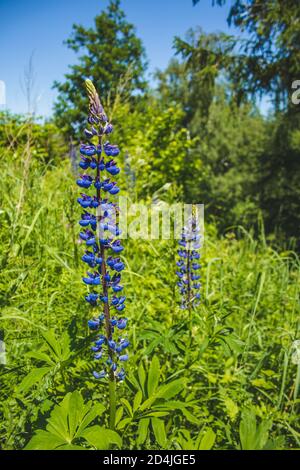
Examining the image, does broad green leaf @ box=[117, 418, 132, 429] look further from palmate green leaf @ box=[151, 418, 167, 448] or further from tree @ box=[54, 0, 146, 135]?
tree @ box=[54, 0, 146, 135]

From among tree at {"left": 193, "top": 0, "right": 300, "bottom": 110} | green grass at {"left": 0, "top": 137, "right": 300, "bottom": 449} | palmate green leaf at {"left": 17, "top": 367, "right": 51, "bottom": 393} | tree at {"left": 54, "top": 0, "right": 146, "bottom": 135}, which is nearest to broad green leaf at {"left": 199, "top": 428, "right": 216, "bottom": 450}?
green grass at {"left": 0, "top": 137, "right": 300, "bottom": 449}

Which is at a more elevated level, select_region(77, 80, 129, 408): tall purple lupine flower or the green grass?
select_region(77, 80, 129, 408): tall purple lupine flower

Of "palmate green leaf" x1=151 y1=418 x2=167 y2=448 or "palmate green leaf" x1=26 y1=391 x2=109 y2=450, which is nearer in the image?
"palmate green leaf" x1=26 y1=391 x2=109 y2=450

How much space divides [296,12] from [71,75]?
20.7m

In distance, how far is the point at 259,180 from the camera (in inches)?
583

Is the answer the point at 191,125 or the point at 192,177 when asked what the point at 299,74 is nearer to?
the point at 192,177

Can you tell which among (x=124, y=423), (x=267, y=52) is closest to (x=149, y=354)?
(x=124, y=423)

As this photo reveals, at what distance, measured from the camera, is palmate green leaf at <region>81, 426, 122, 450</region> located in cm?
116

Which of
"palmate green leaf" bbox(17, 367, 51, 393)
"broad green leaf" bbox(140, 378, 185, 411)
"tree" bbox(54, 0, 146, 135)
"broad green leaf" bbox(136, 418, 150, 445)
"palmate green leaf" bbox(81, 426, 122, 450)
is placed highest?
"tree" bbox(54, 0, 146, 135)

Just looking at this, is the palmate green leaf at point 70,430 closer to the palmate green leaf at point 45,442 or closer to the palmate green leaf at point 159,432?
the palmate green leaf at point 45,442

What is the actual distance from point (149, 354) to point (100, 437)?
87 cm

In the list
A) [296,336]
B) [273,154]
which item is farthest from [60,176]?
[273,154]

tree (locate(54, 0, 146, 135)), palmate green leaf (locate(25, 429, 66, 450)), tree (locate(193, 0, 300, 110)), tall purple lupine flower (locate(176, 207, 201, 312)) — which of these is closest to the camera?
palmate green leaf (locate(25, 429, 66, 450))

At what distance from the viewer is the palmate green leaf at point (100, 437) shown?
1.16 m
